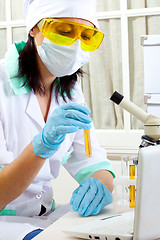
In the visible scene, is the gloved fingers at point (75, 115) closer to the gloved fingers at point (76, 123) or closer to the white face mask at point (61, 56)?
the gloved fingers at point (76, 123)

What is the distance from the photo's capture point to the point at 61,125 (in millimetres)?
1293

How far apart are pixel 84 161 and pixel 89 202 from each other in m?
0.42

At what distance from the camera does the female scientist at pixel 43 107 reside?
138 centimetres

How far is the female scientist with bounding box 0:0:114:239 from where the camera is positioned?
1.38m

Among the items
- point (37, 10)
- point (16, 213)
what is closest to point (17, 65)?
point (37, 10)

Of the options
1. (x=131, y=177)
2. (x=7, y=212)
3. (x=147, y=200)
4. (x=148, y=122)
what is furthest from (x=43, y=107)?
(x=147, y=200)

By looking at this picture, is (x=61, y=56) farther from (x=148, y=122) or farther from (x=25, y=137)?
(x=148, y=122)

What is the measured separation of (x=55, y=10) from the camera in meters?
1.52

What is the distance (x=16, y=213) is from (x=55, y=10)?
0.89 metres

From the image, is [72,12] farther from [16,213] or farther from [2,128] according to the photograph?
[16,213]

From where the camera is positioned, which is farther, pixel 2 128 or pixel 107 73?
pixel 107 73

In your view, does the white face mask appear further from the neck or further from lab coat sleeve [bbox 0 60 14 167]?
lab coat sleeve [bbox 0 60 14 167]

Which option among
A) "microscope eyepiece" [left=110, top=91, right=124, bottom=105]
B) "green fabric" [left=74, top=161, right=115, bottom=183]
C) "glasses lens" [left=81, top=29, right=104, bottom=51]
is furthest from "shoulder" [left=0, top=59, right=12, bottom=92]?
"microscope eyepiece" [left=110, top=91, right=124, bottom=105]

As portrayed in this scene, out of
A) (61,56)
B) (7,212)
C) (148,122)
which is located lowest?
(7,212)
